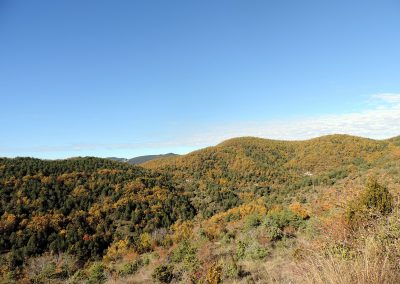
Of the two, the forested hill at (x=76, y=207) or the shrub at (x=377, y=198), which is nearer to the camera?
the shrub at (x=377, y=198)

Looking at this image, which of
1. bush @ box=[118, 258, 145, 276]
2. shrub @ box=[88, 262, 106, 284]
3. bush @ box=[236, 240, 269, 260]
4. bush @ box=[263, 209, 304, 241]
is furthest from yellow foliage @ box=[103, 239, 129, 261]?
bush @ box=[236, 240, 269, 260]

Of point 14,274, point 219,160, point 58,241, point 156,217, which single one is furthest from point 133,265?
point 219,160

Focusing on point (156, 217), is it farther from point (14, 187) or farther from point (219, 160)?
point (219, 160)

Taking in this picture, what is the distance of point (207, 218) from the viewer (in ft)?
142

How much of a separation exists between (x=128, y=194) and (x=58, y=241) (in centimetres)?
1641

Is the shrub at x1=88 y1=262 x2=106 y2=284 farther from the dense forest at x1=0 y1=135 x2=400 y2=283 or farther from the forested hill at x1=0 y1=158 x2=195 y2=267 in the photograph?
the forested hill at x1=0 y1=158 x2=195 y2=267

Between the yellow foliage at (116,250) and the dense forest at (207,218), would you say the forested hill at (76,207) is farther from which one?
the yellow foliage at (116,250)

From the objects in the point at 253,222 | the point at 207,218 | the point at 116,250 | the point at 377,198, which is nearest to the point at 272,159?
the point at 207,218

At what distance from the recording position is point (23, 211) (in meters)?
38.2

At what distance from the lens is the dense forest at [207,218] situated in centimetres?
502

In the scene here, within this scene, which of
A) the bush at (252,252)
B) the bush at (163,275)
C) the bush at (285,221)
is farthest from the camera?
the bush at (285,221)

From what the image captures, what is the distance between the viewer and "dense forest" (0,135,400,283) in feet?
16.5

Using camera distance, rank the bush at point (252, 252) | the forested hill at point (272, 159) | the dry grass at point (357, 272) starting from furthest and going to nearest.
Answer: the forested hill at point (272, 159), the bush at point (252, 252), the dry grass at point (357, 272)

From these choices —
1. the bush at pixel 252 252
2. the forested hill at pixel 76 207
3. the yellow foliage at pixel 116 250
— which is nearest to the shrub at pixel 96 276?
the bush at pixel 252 252
